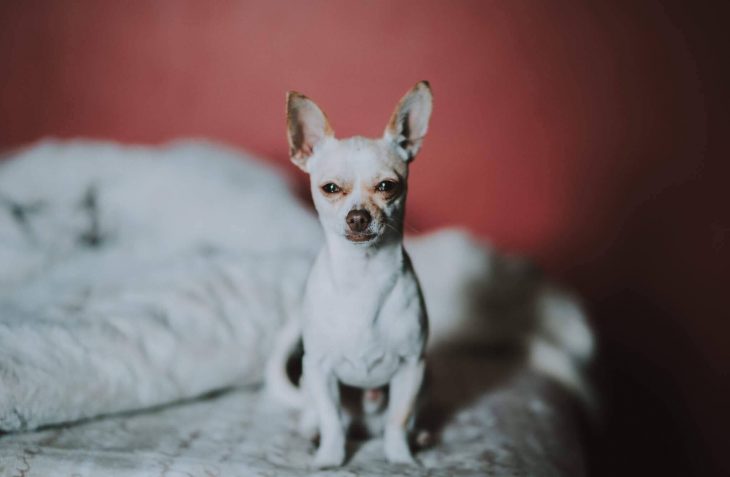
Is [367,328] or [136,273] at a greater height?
[367,328]

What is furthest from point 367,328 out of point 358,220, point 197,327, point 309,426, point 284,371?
point 197,327

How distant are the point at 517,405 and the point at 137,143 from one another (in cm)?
165

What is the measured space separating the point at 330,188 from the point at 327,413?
37cm

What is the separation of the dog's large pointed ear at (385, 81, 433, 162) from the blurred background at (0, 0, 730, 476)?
3.50ft

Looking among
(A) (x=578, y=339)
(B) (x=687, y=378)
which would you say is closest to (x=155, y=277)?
(A) (x=578, y=339)

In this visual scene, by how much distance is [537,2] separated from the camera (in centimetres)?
191

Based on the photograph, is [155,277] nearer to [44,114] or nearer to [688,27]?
[44,114]

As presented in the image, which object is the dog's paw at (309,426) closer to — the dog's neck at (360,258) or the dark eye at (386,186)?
the dog's neck at (360,258)

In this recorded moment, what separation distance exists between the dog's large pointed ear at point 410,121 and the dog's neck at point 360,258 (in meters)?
0.14

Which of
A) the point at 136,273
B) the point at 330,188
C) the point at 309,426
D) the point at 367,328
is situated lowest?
the point at 309,426

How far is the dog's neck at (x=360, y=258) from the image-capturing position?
89 cm

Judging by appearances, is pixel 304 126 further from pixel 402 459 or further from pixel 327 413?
pixel 402 459

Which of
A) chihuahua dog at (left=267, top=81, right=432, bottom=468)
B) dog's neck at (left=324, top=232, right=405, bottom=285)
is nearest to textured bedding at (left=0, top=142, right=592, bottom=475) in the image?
chihuahua dog at (left=267, top=81, right=432, bottom=468)

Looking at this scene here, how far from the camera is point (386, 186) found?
837 millimetres
